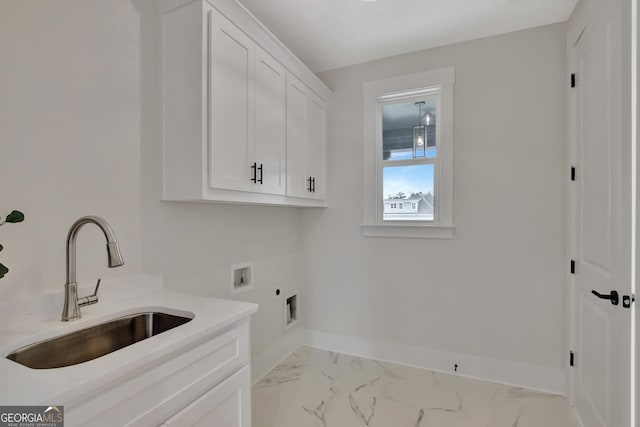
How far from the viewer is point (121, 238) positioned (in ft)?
5.04

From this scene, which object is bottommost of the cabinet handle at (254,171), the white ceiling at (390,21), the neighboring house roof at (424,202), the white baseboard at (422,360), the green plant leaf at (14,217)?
the white baseboard at (422,360)

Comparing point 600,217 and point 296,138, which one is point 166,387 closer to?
point 296,138

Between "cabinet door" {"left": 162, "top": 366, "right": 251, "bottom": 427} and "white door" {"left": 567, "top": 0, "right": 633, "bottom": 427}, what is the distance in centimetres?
158

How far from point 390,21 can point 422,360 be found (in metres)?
2.69

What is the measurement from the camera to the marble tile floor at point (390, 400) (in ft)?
6.38

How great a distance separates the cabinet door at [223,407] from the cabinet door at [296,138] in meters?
1.32

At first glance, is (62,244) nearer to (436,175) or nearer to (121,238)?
(121,238)

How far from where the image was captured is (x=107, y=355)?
90 centimetres

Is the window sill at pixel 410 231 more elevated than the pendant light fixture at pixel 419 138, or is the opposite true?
the pendant light fixture at pixel 419 138

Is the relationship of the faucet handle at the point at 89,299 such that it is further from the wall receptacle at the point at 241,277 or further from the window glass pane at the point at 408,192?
the window glass pane at the point at 408,192

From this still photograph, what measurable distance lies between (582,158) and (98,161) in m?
2.69

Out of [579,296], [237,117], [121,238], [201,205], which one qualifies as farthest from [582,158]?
[121,238]

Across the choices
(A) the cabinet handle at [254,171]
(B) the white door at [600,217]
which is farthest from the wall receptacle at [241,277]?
(B) the white door at [600,217]

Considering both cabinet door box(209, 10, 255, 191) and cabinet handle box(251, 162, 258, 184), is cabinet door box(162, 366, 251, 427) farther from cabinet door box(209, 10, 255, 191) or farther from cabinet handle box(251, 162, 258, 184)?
cabinet handle box(251, 162, 258, 184)
